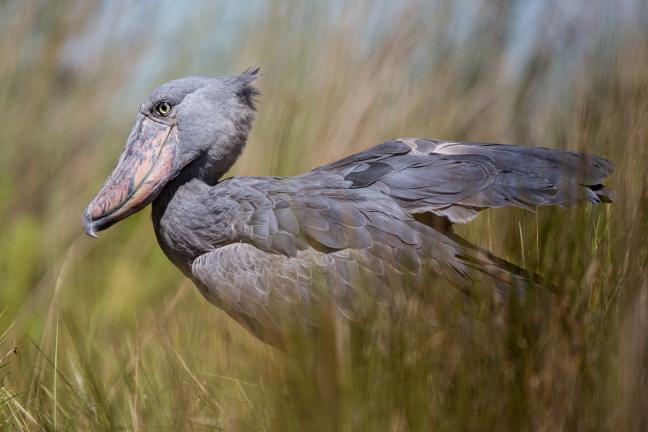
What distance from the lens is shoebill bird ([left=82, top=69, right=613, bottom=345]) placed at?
1970 millimetres

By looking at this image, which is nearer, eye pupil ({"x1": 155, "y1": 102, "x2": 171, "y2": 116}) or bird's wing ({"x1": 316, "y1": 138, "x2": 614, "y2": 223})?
bird's wing ({"x1": 316, "y1": 138, "x2": 614, "y2": 223})

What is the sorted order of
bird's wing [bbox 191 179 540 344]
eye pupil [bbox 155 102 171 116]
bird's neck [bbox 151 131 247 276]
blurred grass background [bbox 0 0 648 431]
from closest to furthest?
blurred grass background [bbox 0 0 648 431] → bird's wing [bbox 191 179 540 344] → bird's neck [bbox 151 131 247 276] → eye pupil [bbox 155 102 171 116]

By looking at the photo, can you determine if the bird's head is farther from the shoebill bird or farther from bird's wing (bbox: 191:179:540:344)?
bird's wing (bbox: 191:179:540:344)

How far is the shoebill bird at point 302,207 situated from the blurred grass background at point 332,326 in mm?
91

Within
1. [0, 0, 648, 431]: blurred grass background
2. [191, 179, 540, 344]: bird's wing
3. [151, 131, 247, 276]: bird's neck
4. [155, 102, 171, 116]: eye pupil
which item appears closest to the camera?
[0, 0, 648, 431]: blurred grass background

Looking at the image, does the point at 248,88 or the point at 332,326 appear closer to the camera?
the point at 332,326

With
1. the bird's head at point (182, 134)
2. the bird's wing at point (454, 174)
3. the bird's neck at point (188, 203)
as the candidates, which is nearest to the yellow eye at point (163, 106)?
the bird's head at point (182, 134)

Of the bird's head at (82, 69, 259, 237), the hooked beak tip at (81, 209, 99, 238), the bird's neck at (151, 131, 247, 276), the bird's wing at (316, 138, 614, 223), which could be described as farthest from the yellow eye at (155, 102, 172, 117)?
the bird's wing at (316, 138, 614, 223)

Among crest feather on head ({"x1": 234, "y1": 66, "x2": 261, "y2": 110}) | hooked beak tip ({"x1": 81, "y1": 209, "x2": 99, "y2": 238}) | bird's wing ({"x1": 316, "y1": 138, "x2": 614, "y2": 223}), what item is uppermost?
crest feather on head ({"x1": 234, "y1": 66, "x2": 261, "y2": 110})

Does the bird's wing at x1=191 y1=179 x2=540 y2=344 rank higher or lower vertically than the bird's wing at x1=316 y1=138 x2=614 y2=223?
lower

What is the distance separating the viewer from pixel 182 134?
244 cm

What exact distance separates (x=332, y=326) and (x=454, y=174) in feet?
3.09

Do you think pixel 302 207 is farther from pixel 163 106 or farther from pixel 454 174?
pixel 163 106

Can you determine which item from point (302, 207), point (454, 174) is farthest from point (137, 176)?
point (454, 174)
